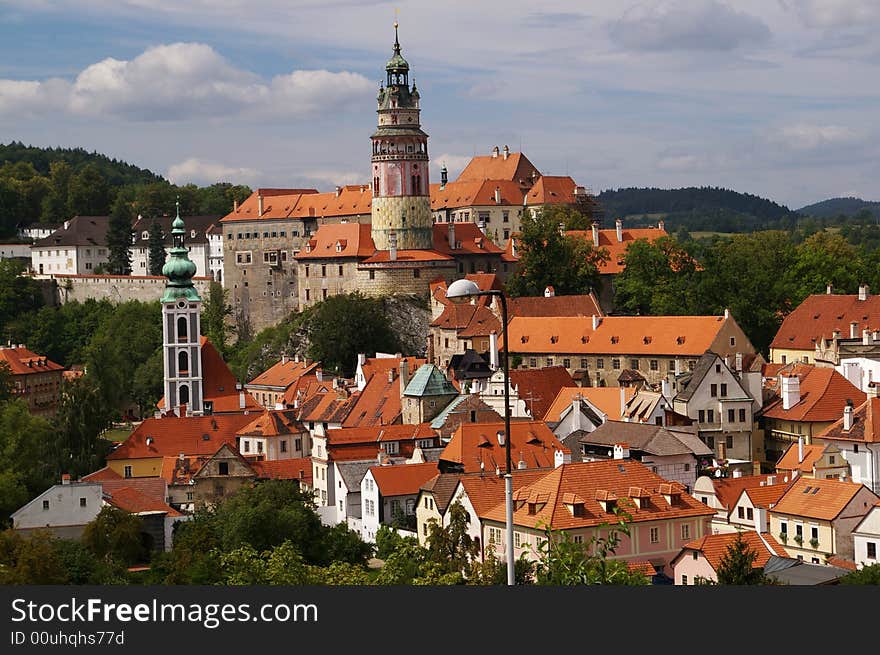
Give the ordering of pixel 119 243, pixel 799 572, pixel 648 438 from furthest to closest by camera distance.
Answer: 1. pixel 119 243
2. pixel 648 438
3. pixel 799 572

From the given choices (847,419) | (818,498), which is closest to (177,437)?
(847,419)

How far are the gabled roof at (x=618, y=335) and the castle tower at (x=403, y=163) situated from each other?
12691 millimetres

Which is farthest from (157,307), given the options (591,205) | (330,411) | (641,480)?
(641,480)

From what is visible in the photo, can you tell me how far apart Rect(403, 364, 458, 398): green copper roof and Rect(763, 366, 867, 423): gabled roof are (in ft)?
37.6

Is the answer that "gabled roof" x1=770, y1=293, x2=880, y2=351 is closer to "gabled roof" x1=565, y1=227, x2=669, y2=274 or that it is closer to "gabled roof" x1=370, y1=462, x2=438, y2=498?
"gabled roof" x1=565, y1=227, x2=669, y2=274

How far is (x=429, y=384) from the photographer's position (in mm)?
60031

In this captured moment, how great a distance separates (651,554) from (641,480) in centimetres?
269

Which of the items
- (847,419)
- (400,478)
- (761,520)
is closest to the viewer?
(761,520)

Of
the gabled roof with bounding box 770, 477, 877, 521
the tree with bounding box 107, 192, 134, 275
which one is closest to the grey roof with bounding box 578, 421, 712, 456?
the gabled roof with bounding box 770, 477, 877, 521

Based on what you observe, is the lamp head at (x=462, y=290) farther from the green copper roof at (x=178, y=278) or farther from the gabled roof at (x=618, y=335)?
the green copper roof at (x=178, y=278)

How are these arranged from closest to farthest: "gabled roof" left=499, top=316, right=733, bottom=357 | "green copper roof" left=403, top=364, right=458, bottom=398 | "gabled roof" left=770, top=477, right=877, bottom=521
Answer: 1. "gabled roof" left=770, top=477, right=877, bottom=521
2. "green copper roof" left=403, top=364, right=458, bottom=398
3. "gabled roof" left=499, top=316, right=733, bottom=357

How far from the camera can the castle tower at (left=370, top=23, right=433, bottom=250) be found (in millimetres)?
84812

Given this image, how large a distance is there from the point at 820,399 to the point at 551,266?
2674 cm

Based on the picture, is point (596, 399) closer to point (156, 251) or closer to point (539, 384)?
point (539, 384)
